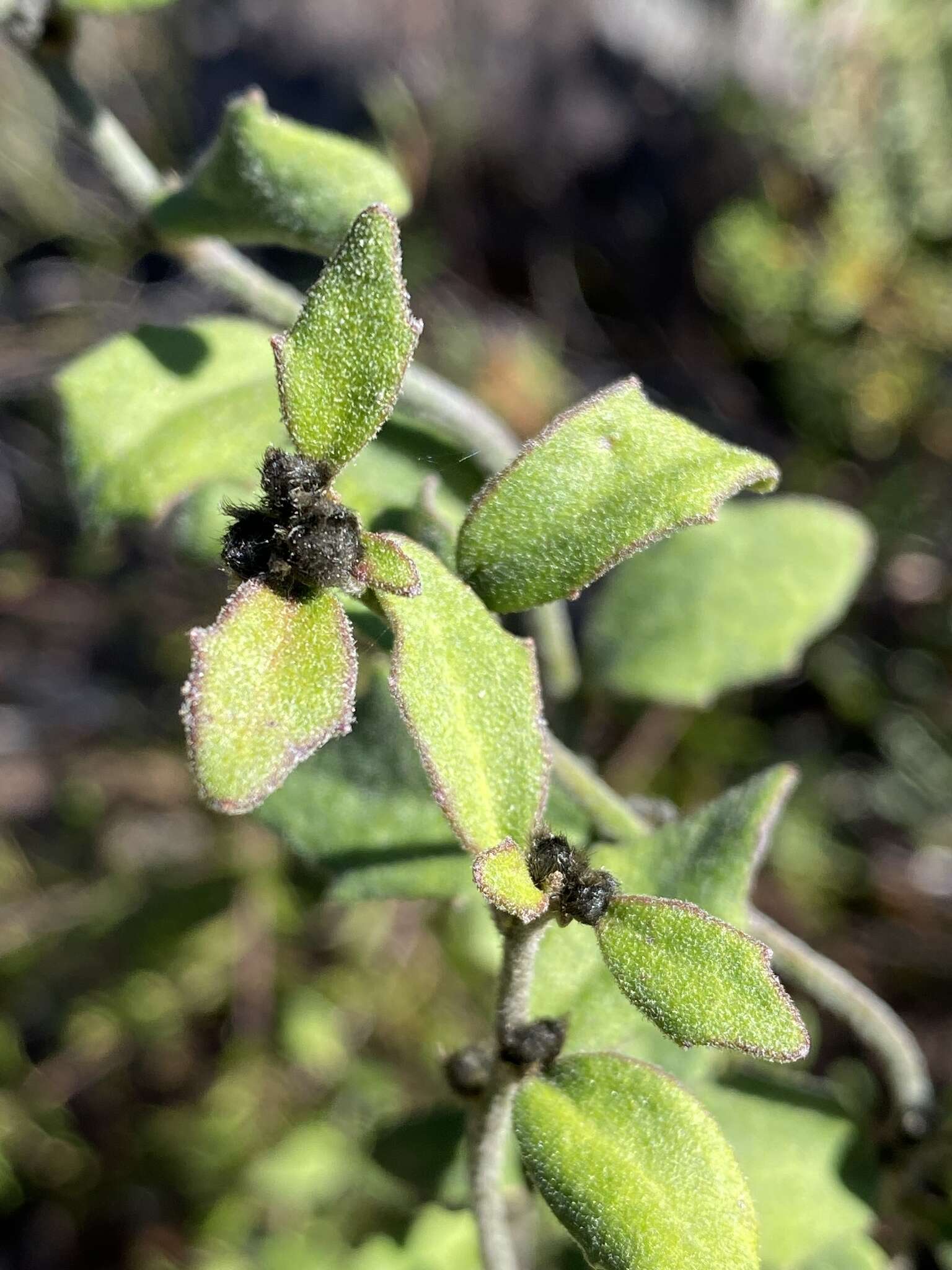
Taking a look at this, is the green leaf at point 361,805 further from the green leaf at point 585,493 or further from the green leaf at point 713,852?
the green leaf at point 585,493

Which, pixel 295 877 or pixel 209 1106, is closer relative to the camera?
pixel 295 877

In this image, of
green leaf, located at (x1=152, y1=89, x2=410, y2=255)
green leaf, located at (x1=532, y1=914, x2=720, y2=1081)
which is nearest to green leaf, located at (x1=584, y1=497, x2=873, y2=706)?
green leaf, located at (x1=532, y1=914, x2=720, y2=1081)

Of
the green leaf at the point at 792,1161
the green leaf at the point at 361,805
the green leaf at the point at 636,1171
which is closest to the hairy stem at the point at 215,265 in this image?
the green leaf at the point at 361,805

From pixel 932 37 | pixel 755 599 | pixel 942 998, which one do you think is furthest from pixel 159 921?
pixel 932 37

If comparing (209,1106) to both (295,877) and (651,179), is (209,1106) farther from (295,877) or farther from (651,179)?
(651,179)

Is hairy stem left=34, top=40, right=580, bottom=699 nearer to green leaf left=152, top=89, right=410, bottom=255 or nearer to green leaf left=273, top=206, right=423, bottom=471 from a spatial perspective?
green leaf left=152, top=89, right=410, bottom=255
